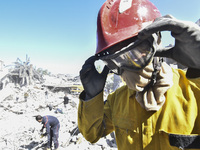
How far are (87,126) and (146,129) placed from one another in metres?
0.76

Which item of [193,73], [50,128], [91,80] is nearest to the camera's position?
[193,73]

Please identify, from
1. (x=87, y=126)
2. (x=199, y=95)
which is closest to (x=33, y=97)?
(x=87, y=126)

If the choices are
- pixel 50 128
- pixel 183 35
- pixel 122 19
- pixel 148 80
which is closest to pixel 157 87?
pixel 148 80

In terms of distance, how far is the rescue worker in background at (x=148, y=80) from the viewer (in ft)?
3.55

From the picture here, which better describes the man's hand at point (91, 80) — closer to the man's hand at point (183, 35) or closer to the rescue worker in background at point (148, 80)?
the rescue worker in background at point (148, 80)

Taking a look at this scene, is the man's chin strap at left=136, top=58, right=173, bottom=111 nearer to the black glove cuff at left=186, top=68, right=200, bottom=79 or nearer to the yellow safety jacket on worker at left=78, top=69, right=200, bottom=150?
the yellow safety jacket on worker at left=78, top=69, right=200, bottom=150

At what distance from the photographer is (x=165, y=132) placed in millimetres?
1178

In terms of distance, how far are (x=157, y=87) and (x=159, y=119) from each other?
315 mm

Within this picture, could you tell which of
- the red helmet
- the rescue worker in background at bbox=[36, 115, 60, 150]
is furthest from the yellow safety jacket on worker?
the rescue worker in background at bbox=[36, 115, 60, 150]

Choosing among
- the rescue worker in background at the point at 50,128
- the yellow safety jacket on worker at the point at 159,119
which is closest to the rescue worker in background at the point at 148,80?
the yellow safety jacket on worker at the point at 159,119

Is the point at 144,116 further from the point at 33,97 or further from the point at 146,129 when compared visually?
the point at 33,97

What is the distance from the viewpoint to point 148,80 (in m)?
1.30

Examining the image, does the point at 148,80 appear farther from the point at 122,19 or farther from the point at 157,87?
the point at 122,19

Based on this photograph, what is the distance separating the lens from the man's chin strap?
123cm
